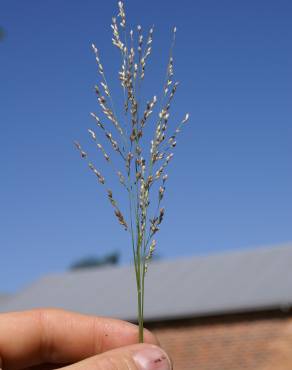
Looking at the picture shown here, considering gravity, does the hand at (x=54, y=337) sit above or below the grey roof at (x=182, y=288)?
above

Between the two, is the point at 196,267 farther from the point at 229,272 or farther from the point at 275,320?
the point at 275,320

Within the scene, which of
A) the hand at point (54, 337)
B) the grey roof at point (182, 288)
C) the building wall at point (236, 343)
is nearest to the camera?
the hand at point (54, 337)

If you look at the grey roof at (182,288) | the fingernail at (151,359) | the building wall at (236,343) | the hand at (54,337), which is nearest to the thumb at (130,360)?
the fingernail at (151,359)

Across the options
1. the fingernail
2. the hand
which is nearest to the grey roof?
the hand

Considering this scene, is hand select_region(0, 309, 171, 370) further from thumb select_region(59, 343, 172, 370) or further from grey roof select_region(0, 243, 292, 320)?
grey roof select_region(0, 243, 292, 320)

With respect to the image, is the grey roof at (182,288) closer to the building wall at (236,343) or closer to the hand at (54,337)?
the building wall at (236,343)

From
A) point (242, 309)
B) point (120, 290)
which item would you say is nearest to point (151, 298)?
point (120, 290)
